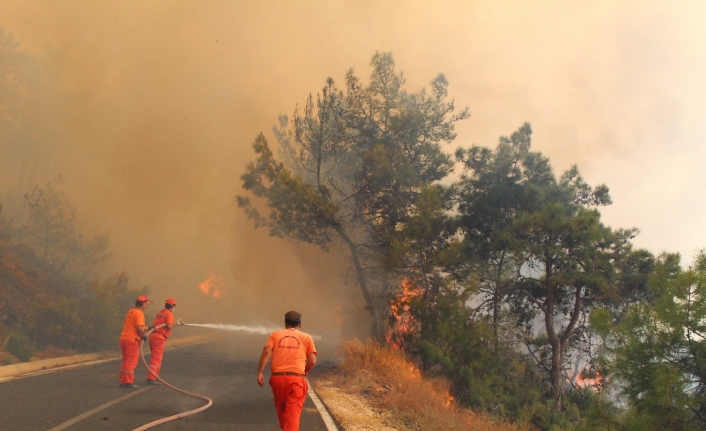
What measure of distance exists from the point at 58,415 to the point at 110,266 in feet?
76.4

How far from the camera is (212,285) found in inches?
1288

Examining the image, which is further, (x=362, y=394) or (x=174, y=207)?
(x=174, y=207)

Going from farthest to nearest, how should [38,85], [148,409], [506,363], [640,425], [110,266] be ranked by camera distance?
1. [38,85]
2. [110,266]
3. [506,363]
4. [640,425]
5. [148,409]

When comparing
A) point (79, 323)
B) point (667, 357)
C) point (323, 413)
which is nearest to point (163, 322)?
point (323, 413)

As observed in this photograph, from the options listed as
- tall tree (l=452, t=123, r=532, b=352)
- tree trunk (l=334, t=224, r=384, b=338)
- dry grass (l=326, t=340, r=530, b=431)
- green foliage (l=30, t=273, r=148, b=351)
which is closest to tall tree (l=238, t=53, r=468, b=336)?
tree trunk (l=334, t=224, r=384, b=338)

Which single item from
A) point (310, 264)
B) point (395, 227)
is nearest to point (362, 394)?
point (395, 227)

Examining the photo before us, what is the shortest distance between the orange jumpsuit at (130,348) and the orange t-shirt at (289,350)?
5348mm

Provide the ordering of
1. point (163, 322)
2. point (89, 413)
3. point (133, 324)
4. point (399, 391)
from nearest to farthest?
point (89, 413) → point (133, 324) → point (399, 391) → point (163, 322)

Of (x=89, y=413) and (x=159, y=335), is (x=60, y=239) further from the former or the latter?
(x=89, y=413)

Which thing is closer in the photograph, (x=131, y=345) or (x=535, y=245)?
(x=131, y=345)

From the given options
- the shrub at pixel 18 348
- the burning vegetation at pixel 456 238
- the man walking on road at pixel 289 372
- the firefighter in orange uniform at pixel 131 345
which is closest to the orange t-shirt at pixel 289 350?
the man walking on road at pixel 289 372

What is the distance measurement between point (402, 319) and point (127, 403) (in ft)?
29.1

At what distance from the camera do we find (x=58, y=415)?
23.1 feet

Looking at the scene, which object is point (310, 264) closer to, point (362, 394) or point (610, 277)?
point (610, 277)
